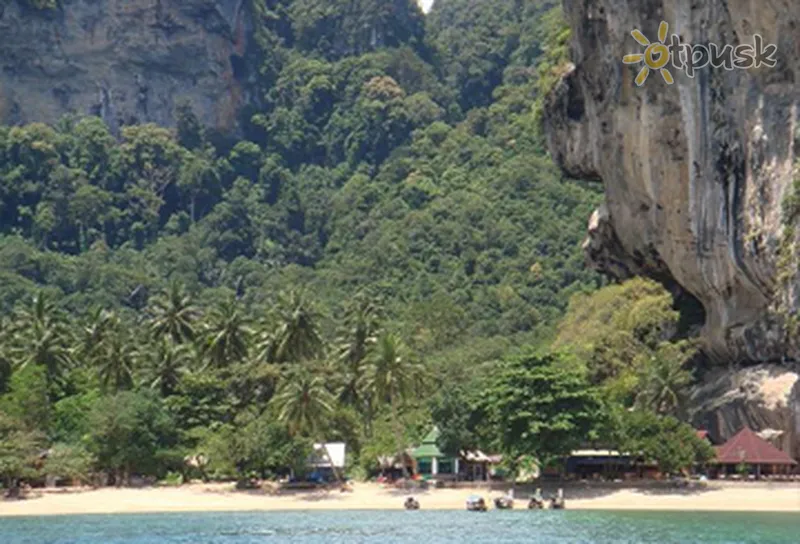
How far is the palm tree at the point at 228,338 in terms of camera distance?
77938 mm

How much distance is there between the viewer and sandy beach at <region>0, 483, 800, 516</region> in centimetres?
6247

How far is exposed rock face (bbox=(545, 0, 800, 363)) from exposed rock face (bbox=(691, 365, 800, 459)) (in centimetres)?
96

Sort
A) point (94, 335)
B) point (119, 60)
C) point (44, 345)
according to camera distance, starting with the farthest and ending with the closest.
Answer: point (119, 60) → point (94, 335) → point (44, 345)

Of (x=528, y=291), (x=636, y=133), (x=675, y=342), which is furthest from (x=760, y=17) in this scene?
(x=528, y=291)

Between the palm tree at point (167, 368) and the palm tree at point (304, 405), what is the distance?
736 cm

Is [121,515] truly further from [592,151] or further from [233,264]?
[233,264]

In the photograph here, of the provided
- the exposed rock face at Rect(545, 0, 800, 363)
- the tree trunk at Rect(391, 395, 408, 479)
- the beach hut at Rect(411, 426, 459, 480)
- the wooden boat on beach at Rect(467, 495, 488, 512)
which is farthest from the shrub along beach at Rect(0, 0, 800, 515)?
the exposed rock face at Rect(545, 0, 800, 363)

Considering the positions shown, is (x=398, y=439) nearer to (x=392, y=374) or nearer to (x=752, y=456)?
(x=392, y=374)

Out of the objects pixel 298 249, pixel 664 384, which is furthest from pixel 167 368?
pixel 298 249

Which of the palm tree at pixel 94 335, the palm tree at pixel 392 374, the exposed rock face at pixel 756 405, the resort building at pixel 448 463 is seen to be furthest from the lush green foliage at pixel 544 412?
the palm tree at pixel 94 335

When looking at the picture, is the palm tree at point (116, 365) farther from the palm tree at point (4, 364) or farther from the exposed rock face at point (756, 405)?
the exposed rock face at point (756, 405)

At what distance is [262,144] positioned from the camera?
163 meters

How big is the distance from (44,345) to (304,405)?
1500cm

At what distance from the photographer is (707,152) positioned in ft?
217
